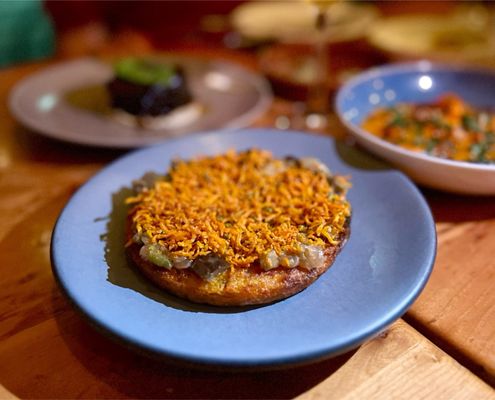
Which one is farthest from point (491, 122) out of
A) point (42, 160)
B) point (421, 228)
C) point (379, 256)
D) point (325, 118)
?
point (42, 160)

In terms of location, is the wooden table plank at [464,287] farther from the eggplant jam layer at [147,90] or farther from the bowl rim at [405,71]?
the eggplant jam layer at [147,90]

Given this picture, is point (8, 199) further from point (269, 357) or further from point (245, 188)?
point (269, 357)

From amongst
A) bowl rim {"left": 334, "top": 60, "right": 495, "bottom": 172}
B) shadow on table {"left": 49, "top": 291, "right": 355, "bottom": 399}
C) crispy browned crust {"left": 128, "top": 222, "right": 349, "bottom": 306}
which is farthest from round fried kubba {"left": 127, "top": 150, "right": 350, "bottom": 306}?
bowl rim {"left": 334, "top": 60, "right": 495, "bottom": 172}

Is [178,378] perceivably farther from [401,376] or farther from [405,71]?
[405,71]

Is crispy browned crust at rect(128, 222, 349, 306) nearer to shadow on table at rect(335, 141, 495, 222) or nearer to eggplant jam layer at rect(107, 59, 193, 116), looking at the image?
shadow on table at rect(335, 141, 495, 222)

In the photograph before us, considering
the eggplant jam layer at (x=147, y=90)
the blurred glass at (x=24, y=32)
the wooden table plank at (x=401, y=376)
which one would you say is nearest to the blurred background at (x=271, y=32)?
the blurred glass at (x=24, y=32)

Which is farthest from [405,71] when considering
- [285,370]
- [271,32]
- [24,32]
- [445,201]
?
[24,32]
